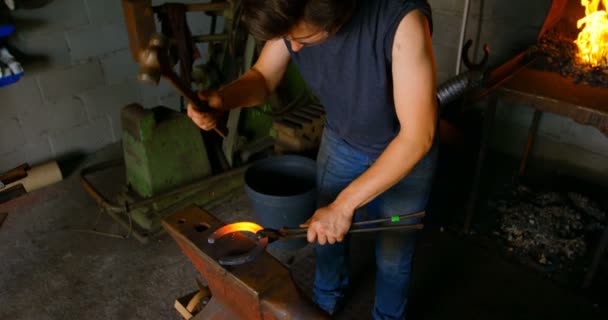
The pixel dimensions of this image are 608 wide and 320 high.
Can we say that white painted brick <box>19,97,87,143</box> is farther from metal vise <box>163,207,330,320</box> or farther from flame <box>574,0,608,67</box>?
flame <box>574,0,608,67</box>

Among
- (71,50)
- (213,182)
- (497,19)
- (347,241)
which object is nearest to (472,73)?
(497,19)

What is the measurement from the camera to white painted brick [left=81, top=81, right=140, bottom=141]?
3373 millimetres

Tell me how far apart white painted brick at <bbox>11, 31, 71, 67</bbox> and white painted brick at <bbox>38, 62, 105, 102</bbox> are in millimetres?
65

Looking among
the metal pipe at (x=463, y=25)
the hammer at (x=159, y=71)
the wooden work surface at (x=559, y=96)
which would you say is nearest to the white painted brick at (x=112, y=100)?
the hammer at (x=159, y=71)

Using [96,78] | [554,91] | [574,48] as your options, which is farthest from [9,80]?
[574,48]

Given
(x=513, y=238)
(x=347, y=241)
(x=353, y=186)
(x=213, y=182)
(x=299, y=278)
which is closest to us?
(x=353, y=186)

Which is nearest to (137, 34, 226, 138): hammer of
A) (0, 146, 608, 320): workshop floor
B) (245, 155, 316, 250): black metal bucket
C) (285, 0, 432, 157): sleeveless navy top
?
(285, 0, 432, 157): sleeveless navy top

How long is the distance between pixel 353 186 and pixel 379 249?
21.0 inches

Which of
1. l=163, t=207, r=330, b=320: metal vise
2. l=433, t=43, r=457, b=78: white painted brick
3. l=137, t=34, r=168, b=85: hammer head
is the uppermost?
l=137, t=34, r=168, b=85: hammer head

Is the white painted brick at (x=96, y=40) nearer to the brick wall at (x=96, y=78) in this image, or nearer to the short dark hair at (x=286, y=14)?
the brick wall at (x=96, y=78)

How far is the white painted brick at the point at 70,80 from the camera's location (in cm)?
314

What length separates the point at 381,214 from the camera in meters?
1.71

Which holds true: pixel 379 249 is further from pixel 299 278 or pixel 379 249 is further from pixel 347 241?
pixel 299 278

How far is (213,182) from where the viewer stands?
2834mm
